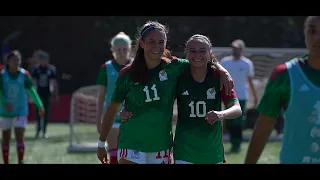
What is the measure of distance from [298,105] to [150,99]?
1.63 meters

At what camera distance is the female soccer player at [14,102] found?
10.6 meters

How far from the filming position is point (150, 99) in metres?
5.03

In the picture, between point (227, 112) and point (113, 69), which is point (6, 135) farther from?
point (227, 112)

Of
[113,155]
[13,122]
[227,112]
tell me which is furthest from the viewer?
[13,122]

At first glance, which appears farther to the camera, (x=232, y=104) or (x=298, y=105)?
(x=232, y=104)

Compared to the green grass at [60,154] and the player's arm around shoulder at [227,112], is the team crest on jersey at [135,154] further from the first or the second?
the green grass at [60,154]

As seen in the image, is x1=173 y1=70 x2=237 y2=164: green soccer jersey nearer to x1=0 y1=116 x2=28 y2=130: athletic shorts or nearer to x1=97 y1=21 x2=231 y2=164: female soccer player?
x1=97 y1=21 x2=231 y2=164: female soccer player

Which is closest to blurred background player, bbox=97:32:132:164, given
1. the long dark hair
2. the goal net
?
the long dark hair

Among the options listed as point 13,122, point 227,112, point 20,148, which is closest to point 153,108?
point 227,112

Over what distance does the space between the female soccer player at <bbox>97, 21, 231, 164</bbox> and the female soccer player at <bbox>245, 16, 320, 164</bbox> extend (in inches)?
51.9

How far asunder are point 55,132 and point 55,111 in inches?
231
